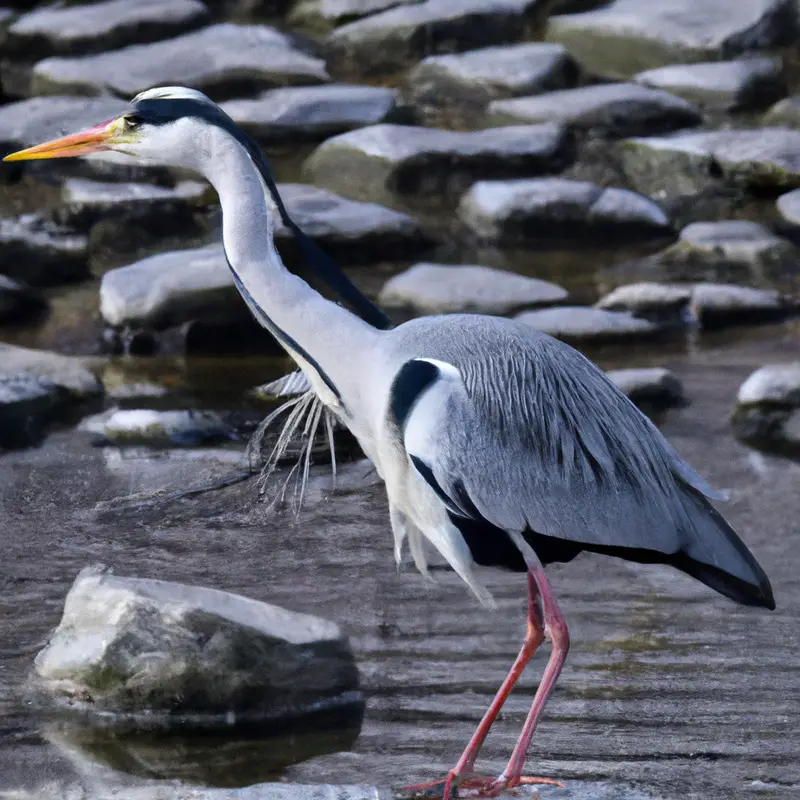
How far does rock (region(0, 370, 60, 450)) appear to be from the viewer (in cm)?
611

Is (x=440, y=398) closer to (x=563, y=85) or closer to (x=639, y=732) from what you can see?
(x=639, y=732)

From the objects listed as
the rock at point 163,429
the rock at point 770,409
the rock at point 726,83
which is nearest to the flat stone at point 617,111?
the rock at point 726,83

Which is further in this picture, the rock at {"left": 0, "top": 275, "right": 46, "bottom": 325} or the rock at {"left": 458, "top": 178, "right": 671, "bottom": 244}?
the rock at {"left": 458, "top": 178, "right": 671, "bottom": 244}

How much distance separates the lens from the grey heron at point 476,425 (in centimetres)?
332

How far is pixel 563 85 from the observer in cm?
1055

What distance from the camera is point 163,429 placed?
19.7 feet

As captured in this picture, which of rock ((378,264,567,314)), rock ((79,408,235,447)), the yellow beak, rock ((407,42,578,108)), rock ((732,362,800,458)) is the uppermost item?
the yellow beak

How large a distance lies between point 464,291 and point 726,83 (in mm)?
3888

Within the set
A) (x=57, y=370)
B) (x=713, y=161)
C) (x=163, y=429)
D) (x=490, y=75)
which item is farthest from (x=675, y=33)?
(x=163, y=429)

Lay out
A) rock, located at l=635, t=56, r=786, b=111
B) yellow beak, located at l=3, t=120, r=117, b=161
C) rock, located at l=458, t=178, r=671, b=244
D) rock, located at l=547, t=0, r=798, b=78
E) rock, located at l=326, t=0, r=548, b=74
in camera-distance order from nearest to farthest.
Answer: yellow beak, located at l=3, t=120, r=117, b=161 → rock, located at l=458, t=178, r=671, b=244 → rock, located at l=635, t=56, r=786, b=111 → rock, located at l=547, t=0, r=798, b=78 → rock, located at l=326, t=0, r=548, b=74

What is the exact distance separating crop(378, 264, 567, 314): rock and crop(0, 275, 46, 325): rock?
68.0 inches

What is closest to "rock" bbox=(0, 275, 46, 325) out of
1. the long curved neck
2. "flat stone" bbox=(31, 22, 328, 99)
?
"flat stone" bbox=(31, 22, 328, 99)

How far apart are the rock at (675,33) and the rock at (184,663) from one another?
309 inches

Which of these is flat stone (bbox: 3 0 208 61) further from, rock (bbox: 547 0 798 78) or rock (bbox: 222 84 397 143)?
rock (bbox: 547 0 798 78)
